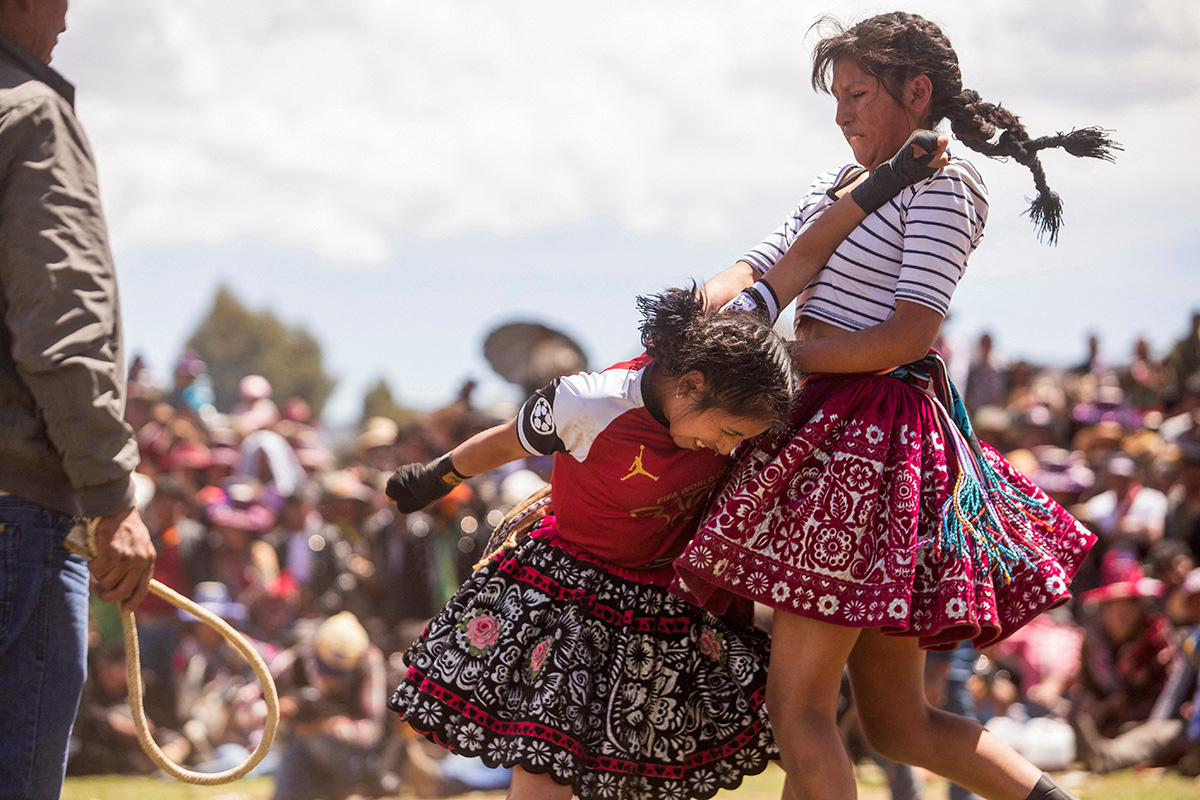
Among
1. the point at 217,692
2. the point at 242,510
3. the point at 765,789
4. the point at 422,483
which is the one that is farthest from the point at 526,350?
the point at 422,483

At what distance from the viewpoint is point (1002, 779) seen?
3.00 metres

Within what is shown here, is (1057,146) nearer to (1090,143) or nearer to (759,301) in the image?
(1090,143)

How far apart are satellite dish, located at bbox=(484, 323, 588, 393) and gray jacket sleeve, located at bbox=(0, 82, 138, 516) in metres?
8.36

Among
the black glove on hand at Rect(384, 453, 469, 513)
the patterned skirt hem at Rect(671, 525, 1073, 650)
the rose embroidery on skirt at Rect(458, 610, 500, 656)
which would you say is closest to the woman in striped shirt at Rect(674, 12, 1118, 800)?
the patterned skirt hem at Rect(671, 525, 1073, 650)

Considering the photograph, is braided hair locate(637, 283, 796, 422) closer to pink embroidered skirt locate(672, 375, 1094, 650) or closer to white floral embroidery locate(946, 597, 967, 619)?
pink embroidered skirt locate(672, 375, 1094, 650)

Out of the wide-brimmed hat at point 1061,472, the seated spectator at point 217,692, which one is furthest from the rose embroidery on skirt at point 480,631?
the wide-brimmed hat at point 1061,472

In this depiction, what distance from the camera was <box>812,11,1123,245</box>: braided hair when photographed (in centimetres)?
300

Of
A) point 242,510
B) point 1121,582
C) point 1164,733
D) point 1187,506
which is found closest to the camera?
point 1164,733

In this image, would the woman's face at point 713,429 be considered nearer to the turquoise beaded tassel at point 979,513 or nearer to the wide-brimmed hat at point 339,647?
the turquoise beaded tassel at point 979,513

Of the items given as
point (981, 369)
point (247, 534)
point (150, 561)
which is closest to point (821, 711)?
point (150, 561)

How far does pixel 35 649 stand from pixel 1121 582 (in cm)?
712

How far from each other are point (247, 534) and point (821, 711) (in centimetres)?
692

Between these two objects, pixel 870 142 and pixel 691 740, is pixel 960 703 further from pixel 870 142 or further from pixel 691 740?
pixel 870 142

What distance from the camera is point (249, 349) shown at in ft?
182
